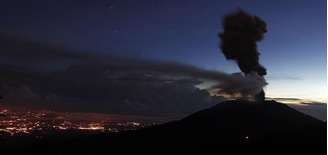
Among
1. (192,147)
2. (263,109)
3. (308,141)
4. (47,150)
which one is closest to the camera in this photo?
(308,141)

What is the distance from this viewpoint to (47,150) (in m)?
171

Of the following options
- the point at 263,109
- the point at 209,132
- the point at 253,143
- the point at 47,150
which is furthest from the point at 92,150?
the point at 263,109

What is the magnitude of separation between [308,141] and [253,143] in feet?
55.2

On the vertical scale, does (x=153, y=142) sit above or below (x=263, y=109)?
below

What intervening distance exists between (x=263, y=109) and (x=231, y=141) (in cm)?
4331

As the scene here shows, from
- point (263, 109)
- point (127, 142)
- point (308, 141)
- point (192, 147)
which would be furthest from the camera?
point (263, 109)

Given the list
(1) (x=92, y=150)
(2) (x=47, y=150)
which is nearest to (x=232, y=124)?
(1) (x=92, y=150)

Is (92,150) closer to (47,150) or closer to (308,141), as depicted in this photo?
(47,150)

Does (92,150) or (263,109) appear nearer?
(92,150)

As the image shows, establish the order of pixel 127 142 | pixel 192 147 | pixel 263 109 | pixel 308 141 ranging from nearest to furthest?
1. pixel 308 141
2. pixel 192 147
3. pixel 127 142
4. pixel 263 109

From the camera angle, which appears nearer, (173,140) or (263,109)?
(173,140)

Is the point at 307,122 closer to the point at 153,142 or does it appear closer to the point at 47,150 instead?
the point at 153,142

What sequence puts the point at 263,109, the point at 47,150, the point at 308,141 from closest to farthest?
1. the point at 308,141
2. the point at 47,150
3. the point at 263,109

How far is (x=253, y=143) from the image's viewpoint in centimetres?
14712
